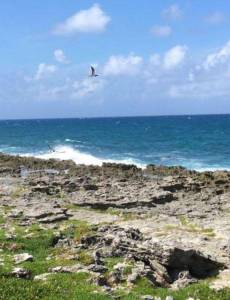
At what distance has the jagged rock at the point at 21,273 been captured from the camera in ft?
67.3

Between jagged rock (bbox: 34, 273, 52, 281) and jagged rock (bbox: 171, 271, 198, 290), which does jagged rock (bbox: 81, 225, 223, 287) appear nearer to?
jagged rock (bbox: 171, 271, 198, 290)

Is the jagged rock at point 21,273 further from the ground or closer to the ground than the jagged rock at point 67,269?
further from the ground

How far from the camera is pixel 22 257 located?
23.4 metres

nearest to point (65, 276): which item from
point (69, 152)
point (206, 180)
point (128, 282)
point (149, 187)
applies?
point (128, 282)

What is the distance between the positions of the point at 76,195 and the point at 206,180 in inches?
538

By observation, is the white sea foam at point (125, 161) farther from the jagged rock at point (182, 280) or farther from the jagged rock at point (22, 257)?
the jagged rock at point (22, 257)

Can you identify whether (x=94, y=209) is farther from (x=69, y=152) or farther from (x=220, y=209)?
(x=69, y=152)

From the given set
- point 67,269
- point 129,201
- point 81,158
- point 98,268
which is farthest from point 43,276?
point 81,158

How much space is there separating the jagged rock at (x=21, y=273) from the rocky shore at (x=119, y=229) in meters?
0.04

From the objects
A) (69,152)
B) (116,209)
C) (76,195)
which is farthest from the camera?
(69,152)

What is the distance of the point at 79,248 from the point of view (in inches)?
1011

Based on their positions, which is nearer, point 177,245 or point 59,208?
point 177,245

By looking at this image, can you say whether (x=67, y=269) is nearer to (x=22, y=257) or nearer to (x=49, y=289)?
(x=22, y=257)

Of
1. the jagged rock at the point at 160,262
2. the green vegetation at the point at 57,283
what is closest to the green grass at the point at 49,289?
the green vegetation at the point at 57,283
